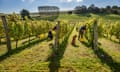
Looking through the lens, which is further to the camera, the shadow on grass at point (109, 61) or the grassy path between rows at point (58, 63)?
the shadow on grass at point (109, 61)

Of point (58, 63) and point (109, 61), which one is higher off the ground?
point (58, 63)

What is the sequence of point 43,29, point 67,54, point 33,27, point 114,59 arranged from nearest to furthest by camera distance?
1. point 114,59
2. point 67,54
3. point 33,27
4. point 43,29

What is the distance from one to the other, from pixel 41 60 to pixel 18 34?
902cm

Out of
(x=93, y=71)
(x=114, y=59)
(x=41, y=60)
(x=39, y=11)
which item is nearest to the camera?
(x=93, y=71)

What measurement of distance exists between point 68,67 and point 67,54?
13.4ft

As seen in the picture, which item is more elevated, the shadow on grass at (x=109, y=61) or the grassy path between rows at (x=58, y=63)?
the grassy path between rows at (x=58, y=63)

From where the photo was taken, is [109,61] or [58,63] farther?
[109,61]

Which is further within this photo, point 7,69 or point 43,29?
point 43,29

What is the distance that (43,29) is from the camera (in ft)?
123

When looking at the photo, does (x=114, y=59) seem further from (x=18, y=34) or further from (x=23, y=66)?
(x=18, y=34)

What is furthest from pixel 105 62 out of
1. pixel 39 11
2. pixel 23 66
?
pixel 39 11

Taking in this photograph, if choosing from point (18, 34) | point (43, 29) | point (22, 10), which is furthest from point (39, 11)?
point (18, 34)

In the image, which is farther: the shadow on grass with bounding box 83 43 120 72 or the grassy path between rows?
the shadow on grass with bounding box 83 43 120 72

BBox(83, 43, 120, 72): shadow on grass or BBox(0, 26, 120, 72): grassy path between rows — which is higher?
BBox(0, 26, 120, 72): grassy path between rows
